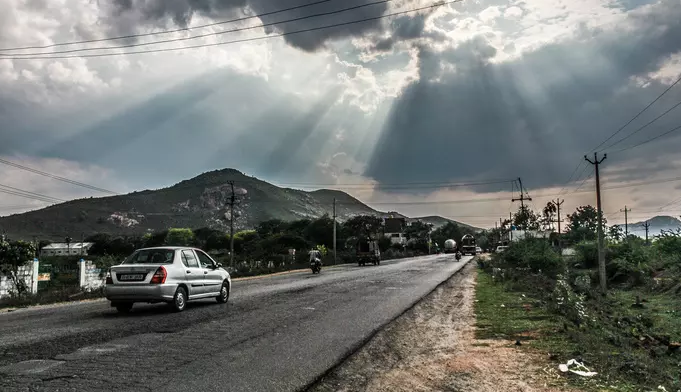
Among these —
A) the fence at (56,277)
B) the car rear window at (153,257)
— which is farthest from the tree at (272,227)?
the car rear window at (153,257)

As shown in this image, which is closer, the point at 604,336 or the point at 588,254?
the point at 604,336

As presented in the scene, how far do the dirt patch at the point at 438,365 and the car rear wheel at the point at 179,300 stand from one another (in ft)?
19.0

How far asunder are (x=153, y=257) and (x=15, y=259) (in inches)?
460

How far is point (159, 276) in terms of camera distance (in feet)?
45.4

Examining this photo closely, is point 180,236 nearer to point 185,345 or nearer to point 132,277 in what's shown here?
point 132,277

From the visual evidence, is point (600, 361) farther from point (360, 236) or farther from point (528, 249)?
point (360, 236)

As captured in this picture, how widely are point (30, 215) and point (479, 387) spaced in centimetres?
16520

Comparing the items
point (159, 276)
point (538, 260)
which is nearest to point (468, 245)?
point (538, 260)

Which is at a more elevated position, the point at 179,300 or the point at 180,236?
the point at 180,236

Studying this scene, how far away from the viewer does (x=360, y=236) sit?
380 feet

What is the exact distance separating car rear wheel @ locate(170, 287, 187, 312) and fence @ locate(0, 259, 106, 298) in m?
11.3

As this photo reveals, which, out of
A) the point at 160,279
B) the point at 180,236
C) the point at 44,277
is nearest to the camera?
the point at 160,279

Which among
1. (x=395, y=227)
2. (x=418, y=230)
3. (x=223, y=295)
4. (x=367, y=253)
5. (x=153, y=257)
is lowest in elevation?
(x=223, y=295)

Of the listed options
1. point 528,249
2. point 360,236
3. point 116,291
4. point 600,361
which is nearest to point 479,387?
point 600,361
